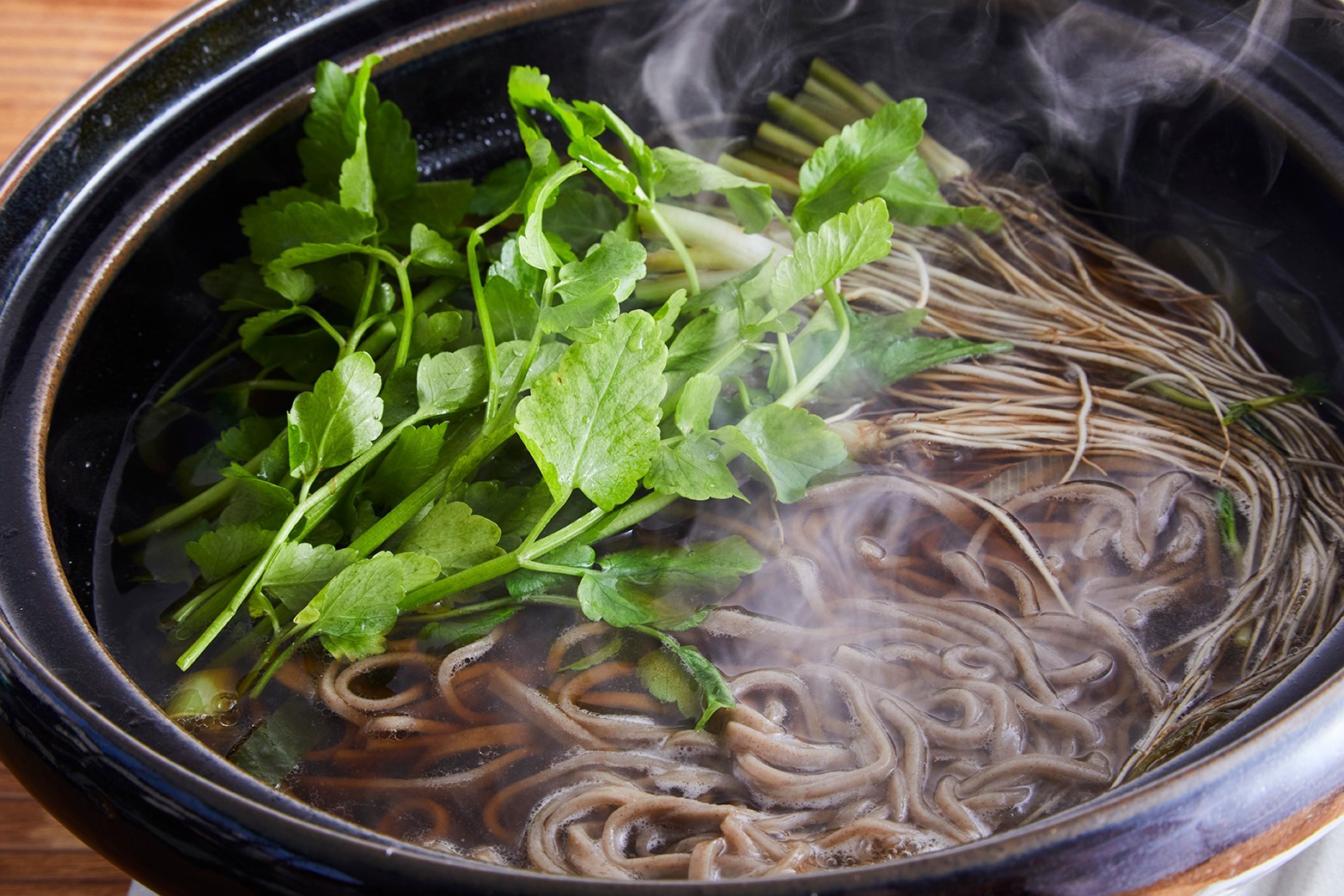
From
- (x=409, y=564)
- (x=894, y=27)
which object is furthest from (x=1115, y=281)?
(x=409, y=564)

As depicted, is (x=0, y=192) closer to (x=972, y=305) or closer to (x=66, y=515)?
(x=66, y=515)

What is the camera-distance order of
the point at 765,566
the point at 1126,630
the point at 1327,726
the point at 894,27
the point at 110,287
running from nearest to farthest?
the point at 1327,726, the point at 1126,630, the point at 765,566, the point at 110,287, the point at 894,27

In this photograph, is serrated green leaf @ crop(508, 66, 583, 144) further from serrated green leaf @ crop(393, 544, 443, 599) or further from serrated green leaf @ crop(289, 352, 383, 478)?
serrated green leaf @ crop(393, 544, 443, 599)

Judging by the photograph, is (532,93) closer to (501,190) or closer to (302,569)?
(501,190)

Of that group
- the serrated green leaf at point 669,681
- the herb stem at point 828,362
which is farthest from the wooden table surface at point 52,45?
the serrated green leaf at point 669,681

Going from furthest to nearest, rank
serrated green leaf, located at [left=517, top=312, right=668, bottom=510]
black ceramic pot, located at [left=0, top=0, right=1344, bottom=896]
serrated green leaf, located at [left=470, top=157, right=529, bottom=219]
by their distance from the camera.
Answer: serrated green leaf, located at [left=470, top=157, right=529, bottom=219] → serrated green leaf, located at [left=517, top=312, right=668, bottom=510] → black ceramic pot, located at [left=0, top=0, right=1344, bottom=896]

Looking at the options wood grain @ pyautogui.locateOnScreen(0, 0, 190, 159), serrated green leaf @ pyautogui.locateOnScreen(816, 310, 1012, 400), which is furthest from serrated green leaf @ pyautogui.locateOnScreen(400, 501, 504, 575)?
wood grain @ pyautogui.locateOnScreen(0, 0, 190, 159)
